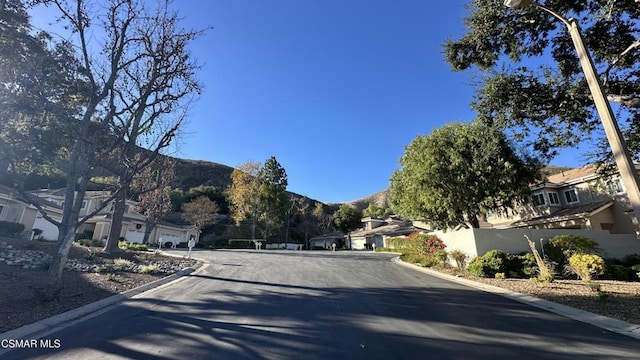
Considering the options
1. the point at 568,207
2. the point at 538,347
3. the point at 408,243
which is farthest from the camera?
the point at 568,207

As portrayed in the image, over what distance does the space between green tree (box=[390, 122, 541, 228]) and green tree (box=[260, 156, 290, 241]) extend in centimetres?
2931

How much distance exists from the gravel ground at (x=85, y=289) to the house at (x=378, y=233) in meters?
30.2

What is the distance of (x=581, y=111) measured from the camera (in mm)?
11969

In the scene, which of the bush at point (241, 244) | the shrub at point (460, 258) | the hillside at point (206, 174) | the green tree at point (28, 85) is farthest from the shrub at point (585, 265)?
the hillside at point (206, 174)

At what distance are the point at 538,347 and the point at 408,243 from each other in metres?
17.9

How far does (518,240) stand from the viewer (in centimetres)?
1398

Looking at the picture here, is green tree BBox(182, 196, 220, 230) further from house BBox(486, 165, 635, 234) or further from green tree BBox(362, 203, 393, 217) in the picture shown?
house BBox(486, 165, 635, 234)

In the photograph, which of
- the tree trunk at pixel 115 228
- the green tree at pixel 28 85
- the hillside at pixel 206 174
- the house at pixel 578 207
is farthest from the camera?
the hillside at pixel 206 174

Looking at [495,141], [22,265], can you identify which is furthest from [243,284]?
[495,141]

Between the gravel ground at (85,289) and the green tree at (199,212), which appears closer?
the gravel ground at (85,289)

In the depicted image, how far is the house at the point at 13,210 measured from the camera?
22.7 m

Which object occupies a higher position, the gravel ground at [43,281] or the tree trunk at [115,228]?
the tree trunk at [115,228]

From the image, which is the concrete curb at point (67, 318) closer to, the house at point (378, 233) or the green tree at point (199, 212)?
the green tree at point (199, 212)

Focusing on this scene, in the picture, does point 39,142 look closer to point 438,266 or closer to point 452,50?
point 452,50
